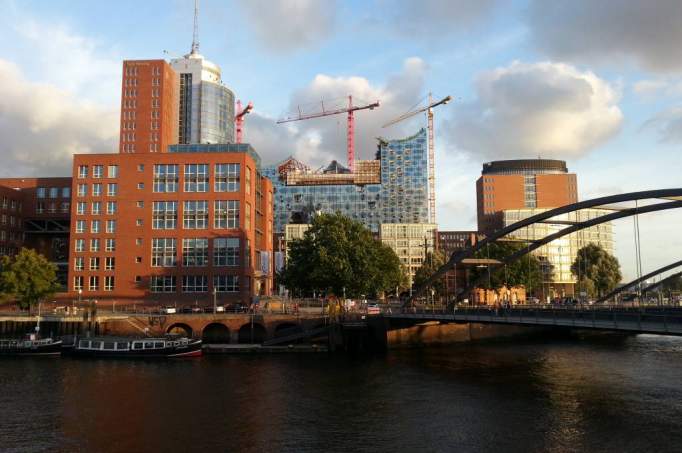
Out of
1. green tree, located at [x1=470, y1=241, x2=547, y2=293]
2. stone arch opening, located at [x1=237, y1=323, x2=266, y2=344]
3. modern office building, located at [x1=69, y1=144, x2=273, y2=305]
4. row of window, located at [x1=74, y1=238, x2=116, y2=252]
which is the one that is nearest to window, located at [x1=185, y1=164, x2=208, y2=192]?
modern office building, located at [x1=69, y1=144, x2=273, y2=305]

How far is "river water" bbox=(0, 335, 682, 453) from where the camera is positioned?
3462 cm

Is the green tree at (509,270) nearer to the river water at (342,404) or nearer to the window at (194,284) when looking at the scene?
the river water at (342,404)

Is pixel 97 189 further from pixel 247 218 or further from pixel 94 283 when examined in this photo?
pixel 247 218

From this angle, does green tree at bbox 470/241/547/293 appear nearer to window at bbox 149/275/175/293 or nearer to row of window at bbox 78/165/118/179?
window at bbox 149/275/175/293

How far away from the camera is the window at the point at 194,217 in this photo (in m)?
99.8

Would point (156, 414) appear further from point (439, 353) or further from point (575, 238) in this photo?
point (575, 238)

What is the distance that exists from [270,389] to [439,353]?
3170 cm

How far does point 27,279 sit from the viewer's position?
8806 centimetres

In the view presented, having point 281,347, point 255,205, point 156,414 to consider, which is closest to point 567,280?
point 255,205

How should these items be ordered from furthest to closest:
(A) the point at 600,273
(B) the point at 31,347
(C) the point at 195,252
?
(A) the point at 600,273, (C) the point at 195,252, (B) the point at 31,347

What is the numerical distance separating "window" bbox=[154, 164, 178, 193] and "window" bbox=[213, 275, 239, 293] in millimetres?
17412

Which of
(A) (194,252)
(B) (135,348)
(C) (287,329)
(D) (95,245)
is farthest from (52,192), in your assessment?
(C) (287,329)

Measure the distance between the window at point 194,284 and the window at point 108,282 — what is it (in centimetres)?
1250

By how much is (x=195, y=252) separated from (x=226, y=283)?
7605 mm
